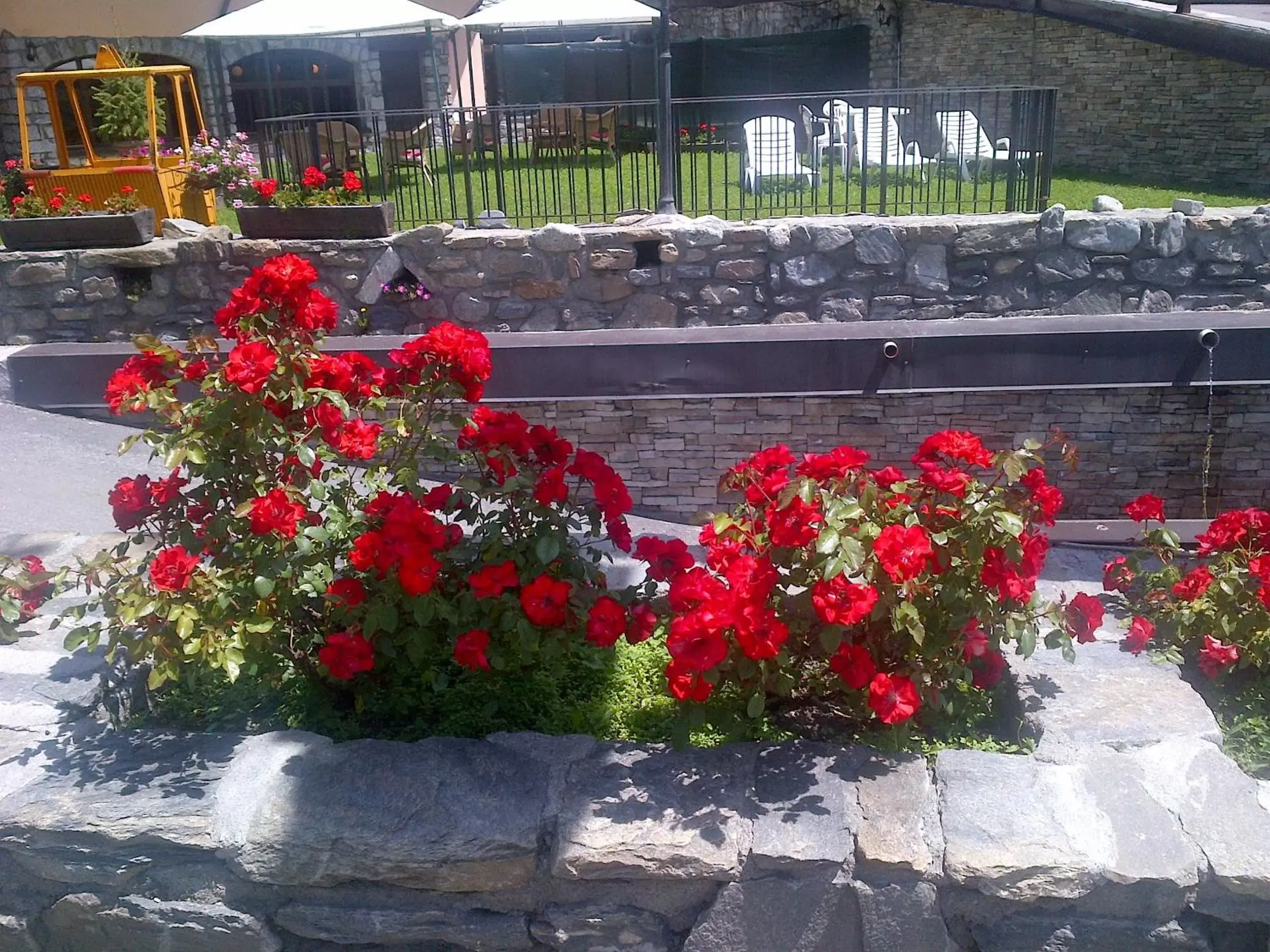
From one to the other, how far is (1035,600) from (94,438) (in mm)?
4591

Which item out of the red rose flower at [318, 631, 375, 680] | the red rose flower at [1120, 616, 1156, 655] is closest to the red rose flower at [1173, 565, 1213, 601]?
the red rose flower at [1120, 616, 1156, 655]

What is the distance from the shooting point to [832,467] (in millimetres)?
2355

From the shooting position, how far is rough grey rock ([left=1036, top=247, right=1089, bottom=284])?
22.4 feet

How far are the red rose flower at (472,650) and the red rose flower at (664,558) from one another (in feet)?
1.37

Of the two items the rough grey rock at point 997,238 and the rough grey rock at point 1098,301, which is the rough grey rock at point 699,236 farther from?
the rough grey rock at point 1098,301

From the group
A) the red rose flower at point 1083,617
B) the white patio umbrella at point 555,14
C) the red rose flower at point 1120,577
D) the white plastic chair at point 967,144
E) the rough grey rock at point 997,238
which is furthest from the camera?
the white patio umbrella at point 555,14

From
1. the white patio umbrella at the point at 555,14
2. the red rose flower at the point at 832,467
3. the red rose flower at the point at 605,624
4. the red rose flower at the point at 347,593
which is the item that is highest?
the white patio umbrella at the point at 555,14

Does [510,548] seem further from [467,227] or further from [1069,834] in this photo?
[467,227]

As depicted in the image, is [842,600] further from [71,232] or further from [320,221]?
[71,232]

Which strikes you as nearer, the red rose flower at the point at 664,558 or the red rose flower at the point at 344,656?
the red rose flower at the point at 344,656

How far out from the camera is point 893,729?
2393 mm

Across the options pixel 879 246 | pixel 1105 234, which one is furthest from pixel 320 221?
pixel 1105 234

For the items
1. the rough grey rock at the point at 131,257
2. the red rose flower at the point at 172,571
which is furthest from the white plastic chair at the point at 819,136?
the red rose flower at the point at 172,571

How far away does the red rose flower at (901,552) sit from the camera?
210 centimetres
